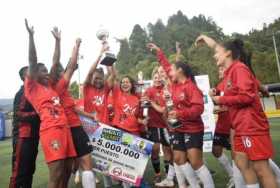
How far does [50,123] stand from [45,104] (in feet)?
0.82

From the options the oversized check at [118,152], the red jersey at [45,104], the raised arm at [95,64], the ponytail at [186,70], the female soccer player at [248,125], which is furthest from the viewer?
the oversized check at [118,152]

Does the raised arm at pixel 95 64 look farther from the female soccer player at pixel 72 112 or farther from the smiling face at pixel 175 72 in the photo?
the smiling face at pixel 175 72

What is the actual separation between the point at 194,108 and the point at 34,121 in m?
2.29

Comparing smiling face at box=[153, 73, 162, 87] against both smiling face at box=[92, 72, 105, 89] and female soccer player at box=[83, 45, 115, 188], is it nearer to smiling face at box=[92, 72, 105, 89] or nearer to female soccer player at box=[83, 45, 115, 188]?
female soccer player at box=[83, 45, 115, 188]

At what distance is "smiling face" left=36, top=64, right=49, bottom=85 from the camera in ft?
14.3

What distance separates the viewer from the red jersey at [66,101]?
4.70m

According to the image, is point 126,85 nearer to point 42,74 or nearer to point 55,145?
point 42,74

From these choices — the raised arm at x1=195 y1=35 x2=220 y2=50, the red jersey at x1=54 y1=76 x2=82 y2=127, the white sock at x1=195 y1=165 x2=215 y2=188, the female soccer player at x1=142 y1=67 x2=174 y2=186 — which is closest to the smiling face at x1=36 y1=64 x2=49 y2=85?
the red jersey at x1=54 y1=76 x2=82 y2=127

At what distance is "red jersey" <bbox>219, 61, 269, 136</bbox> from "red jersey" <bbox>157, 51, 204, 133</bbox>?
95 cm

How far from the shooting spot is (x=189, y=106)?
187 inches

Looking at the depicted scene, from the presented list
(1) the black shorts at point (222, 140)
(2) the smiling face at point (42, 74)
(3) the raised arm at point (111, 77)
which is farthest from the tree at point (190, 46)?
(2) the smiling face at point (42, 74)

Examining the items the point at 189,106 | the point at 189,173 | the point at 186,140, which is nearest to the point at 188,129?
the point at 186,140

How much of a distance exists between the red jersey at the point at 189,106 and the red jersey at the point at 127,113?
3.94 ft

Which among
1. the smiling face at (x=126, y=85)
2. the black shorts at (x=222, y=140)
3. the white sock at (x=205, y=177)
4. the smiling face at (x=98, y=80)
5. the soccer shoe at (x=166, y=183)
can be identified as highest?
the smiling face at (x=98, y=80)
